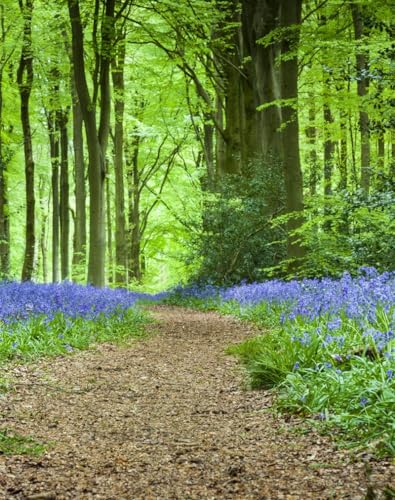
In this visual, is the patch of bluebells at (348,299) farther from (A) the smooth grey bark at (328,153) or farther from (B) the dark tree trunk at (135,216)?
(B) the dark tree trunk at (135,216)

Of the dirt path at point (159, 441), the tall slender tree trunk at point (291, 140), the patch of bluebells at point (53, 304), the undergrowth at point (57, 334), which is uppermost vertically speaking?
the tall slender tree trunk at point (291, 140)

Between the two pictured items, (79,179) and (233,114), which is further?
(233,114)

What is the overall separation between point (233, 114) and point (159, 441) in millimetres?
15247

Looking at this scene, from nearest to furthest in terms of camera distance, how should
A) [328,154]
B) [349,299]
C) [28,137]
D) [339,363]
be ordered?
1. [339,363]
2. [349,299]
3. [28,137]
4. [328,154]

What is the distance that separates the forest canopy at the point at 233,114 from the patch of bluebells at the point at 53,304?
8.65 feet

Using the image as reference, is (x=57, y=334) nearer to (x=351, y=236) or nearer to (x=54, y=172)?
(x=351, y=236)

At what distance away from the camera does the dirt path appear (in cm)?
281

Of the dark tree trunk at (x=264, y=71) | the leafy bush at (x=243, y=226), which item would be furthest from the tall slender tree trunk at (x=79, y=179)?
the dark tree trunk at (x=264, y=71)

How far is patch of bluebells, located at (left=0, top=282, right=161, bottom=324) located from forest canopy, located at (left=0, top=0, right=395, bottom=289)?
2635 mm

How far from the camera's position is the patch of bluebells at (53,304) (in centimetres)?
759

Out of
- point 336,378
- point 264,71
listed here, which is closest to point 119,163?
point 264,71

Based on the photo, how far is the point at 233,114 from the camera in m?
17.9

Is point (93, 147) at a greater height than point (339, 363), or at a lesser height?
greater

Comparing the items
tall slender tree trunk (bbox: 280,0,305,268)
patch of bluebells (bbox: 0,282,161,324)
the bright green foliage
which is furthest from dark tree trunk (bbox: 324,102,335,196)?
the bright green foliage
